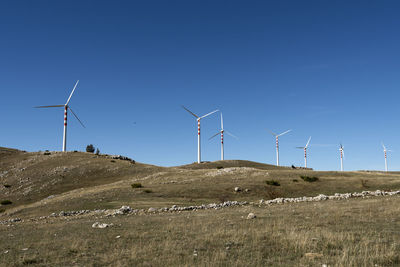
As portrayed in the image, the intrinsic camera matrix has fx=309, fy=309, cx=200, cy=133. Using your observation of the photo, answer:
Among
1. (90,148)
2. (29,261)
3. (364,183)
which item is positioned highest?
(90,148)

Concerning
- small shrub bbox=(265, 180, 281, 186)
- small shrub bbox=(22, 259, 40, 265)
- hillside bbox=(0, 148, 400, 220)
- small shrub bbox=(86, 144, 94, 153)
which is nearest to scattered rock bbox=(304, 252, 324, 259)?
small shrub bbox=(22, 259, 40, 265)

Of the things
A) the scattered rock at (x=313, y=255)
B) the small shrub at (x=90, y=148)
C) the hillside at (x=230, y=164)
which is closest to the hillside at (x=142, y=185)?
the scattered rock at (x=313, y=255)

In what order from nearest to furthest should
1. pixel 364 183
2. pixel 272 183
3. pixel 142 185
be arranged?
pixel 272 183 → pixel 364 183 → pixel 142 185

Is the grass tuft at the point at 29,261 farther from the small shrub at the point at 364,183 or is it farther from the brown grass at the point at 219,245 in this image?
the small shrub at the point at 364,183

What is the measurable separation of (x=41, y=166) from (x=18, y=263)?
76.2m

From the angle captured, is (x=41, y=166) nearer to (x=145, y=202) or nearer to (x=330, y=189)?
(x=145, y=202)

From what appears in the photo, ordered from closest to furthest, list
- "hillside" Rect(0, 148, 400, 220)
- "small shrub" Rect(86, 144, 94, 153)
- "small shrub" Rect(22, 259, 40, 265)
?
"small shrub" Rect(22, 259, 40, 265) → "hillside" Rect(0, 148, 400, 220) → "small shrub" Rect(86, 144, 94, 153)

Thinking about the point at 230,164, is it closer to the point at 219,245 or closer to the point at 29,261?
Result: the point at 219,245

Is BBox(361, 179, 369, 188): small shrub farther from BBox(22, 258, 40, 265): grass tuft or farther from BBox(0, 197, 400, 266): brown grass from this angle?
BBox(22, 258, 40, 265): grass tuft

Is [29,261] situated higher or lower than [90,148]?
lower

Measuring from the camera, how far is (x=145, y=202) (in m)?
35.6

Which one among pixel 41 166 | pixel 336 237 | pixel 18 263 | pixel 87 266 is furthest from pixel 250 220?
pixel 41 166

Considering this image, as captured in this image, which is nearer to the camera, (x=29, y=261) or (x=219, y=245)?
(x=29, y=261)

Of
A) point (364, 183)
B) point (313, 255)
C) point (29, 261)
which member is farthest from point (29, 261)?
point (364, 183)
